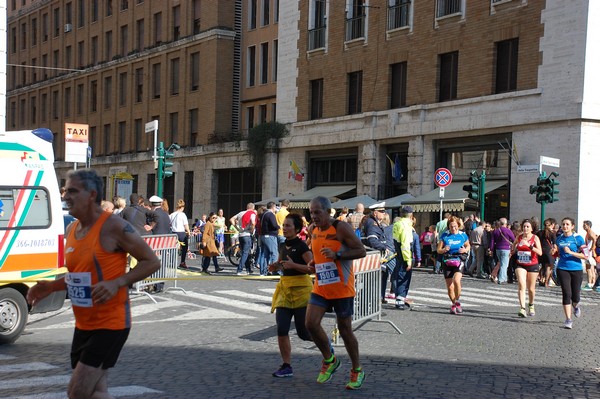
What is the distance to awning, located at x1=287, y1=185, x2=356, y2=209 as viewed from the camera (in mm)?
34875

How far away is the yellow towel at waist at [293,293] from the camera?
8703 mm

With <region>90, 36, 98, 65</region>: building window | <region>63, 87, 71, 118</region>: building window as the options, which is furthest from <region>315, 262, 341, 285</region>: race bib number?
<region>63, 87, 71, 118</region>: building window

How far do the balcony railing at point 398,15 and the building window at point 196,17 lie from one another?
1613 centimetres

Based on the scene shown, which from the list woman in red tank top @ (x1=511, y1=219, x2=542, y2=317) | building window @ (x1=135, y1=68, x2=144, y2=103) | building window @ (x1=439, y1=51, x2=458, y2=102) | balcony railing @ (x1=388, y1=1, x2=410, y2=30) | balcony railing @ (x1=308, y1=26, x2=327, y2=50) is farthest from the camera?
building window @ (x1=135, y1=68, x2=144, y2=103)

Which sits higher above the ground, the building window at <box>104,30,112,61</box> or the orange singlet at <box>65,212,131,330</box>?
the building window at <box>104,30,112,61</box>

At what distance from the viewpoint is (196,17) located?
46.5 m

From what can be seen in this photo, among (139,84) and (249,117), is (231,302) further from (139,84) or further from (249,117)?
(139,84)

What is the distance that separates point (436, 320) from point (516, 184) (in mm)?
14782

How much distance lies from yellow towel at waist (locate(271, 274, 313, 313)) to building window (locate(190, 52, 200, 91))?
3813 centimetres

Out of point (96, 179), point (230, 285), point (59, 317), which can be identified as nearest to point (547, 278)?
point (230, 285)

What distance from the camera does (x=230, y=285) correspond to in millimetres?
18609

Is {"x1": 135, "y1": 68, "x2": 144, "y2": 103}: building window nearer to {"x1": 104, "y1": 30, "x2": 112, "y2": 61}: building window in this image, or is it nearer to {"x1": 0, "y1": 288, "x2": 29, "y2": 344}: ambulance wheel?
{"x1": 104, "y1": 30, "x2": 112, "y2": 61}: building window

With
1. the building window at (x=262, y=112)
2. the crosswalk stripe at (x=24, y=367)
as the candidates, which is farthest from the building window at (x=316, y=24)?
the crosswalk stripe at (x=24, y=367)

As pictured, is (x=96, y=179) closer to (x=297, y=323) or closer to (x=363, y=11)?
(x=297, y=323)
